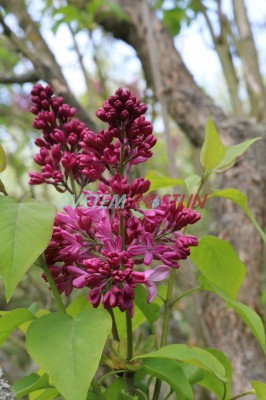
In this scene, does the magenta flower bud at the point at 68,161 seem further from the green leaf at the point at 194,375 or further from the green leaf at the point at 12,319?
the green leaf at the point at 194,375

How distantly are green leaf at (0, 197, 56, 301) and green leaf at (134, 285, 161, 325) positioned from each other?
178 mm

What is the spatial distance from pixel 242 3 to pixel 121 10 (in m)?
0.56

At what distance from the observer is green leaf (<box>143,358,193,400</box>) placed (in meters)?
0.57

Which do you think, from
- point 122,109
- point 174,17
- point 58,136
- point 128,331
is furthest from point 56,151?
point 174,17

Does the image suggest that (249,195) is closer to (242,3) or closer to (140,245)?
(242,3)

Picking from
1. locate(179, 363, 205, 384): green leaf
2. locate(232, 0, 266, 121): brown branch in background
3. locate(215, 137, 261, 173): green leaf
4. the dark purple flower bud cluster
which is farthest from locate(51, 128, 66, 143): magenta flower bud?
locate(232, 0, 266, 121): brown branch in background

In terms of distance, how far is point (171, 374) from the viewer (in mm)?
573

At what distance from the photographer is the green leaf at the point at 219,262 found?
755 millimetres

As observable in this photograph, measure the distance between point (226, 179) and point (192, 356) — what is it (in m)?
1.33

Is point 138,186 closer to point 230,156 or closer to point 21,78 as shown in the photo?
point 230,156

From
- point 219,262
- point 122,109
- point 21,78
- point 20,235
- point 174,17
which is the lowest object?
point 219,262

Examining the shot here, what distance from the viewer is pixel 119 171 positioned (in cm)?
59

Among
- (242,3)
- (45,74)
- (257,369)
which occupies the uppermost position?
(242,3)

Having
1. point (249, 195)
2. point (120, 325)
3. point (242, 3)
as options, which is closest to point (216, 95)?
point (242, 3)
